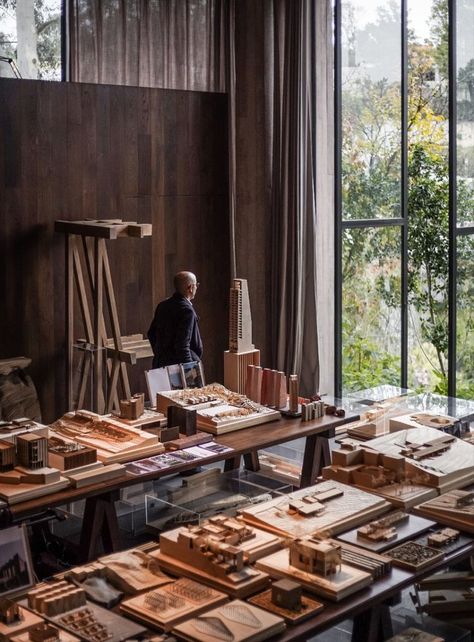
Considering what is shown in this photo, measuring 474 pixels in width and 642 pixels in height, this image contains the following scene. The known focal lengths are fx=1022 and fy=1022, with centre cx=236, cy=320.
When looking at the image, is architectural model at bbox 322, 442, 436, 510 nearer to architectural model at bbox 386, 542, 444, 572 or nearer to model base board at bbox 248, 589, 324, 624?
architectural model at bbox 386, 542, 444, 572

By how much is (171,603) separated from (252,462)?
9.26 feet

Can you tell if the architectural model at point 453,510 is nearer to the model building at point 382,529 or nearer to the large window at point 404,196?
the model building at point 382,529

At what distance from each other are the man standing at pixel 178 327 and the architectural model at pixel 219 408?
1109 mm

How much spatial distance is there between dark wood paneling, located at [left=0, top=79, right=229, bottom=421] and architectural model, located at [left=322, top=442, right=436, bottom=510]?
12.1 feet

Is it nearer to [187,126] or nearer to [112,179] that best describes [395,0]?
[187,126]

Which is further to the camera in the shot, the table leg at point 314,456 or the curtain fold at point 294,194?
the curtain fold at point 294,194

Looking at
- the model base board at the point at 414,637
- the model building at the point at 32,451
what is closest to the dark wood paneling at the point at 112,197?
the model building at the point at 32,451

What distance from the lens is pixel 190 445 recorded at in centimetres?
546

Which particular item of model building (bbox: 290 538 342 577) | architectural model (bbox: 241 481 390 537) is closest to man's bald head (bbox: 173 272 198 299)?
architectural model (bbox: 241 481 390 537)

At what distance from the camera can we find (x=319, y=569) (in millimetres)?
3744

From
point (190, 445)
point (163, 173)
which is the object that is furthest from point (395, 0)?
point (190, 445)

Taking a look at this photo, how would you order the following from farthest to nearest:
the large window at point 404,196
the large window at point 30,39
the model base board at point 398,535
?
1. the large window at point 404,196
2. the large window at point 30,39
3. the model base board at point 398,535

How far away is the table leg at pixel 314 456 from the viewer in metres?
6.04

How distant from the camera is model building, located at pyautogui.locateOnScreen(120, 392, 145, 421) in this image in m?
5.73
